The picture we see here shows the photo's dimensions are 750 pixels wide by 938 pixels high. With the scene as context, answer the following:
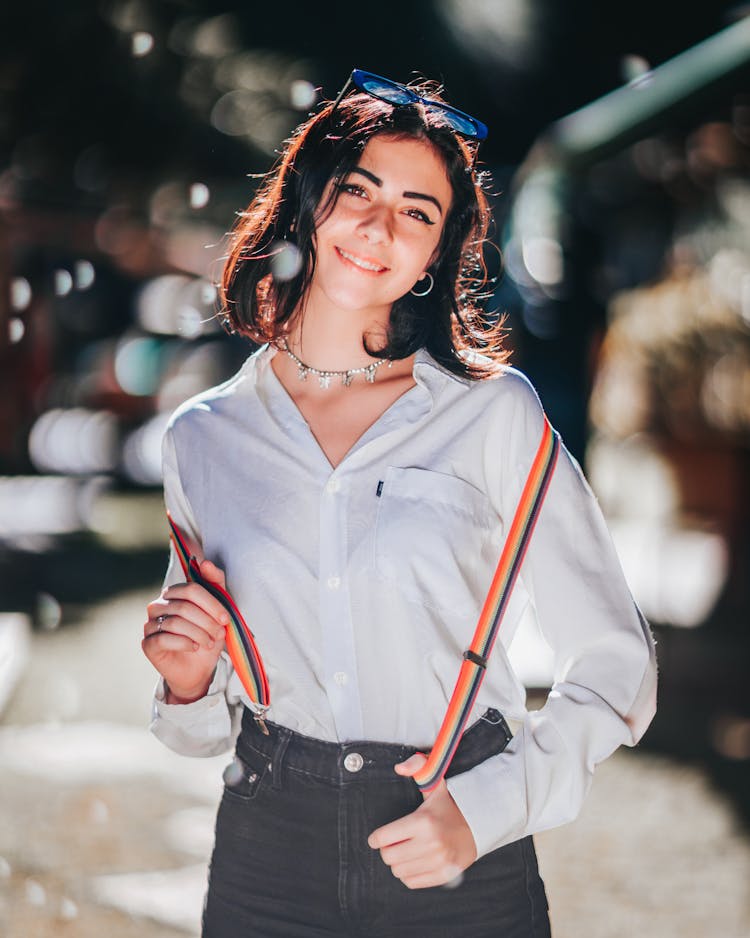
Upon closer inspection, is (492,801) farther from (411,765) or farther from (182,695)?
(182,695)

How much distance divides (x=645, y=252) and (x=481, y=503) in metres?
15.1

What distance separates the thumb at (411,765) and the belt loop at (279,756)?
23 cm

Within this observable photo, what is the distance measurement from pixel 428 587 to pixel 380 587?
7cm

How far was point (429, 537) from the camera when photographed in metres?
1.81

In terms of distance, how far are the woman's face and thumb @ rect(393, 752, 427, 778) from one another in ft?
2.40

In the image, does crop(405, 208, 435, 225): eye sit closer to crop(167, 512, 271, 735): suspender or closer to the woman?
the woman

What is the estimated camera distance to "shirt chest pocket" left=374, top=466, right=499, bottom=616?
1.80 metres

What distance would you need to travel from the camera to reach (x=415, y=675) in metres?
1.81

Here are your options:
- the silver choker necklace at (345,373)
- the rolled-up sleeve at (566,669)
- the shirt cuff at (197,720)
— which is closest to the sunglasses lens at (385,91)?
the silver choker necklace at (345,373)

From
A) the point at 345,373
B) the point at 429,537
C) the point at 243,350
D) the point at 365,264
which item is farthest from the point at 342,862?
the point at 243,350

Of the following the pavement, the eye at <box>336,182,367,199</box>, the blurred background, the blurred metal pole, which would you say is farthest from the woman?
the blurred metal pole

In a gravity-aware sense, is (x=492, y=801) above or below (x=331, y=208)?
below

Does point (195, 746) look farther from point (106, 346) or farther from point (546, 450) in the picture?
point (106, 346)

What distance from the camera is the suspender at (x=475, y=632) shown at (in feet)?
5.39
